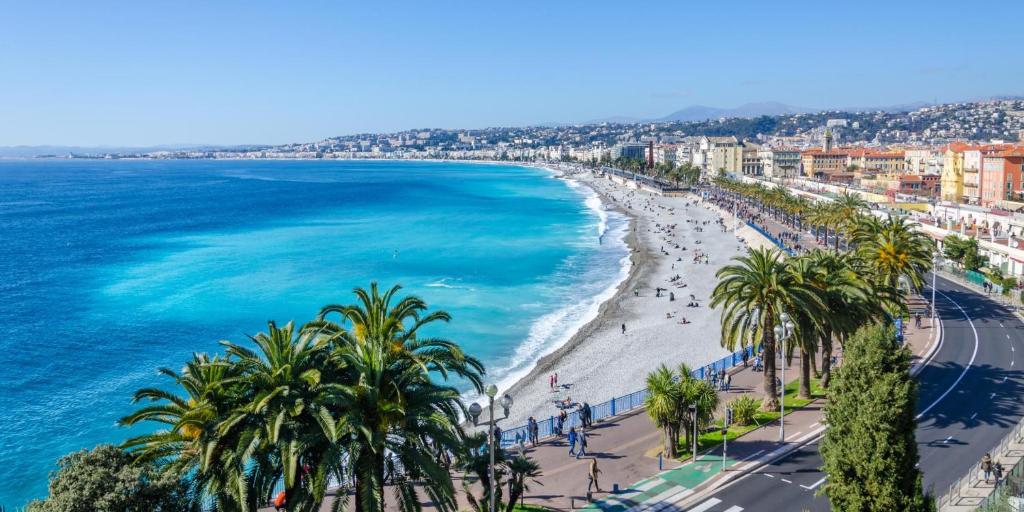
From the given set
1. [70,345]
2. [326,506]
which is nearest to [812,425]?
[326,506]

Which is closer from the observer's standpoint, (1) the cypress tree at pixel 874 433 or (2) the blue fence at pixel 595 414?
(1) the cypress tree at pixel 874 433

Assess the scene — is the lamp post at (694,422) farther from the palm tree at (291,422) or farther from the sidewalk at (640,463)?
the palm tree at (291,422)

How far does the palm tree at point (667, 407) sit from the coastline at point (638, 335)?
33.4ft

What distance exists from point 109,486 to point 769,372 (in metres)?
21.1

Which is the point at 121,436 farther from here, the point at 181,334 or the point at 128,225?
the point at 128,225

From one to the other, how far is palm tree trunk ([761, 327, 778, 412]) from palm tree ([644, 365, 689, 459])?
5.58 m

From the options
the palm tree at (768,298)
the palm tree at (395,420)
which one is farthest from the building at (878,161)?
the palm tree at (395,420)

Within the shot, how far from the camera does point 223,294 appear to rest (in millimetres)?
58469

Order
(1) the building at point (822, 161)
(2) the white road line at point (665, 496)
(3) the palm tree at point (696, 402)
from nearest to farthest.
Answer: (2) the white road line at point (665, 496), (3) the palm tree at point (696, 402), (1) the building at point (822, 161)

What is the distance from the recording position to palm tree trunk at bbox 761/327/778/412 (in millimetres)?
25406

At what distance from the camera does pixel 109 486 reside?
12016 mm

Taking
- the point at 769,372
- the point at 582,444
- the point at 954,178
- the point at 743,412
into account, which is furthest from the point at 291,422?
the point at 954,178

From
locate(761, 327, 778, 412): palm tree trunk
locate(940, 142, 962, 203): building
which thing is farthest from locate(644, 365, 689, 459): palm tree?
locate(940, 142, 962, 203): building

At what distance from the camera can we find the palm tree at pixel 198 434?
13.5 m
